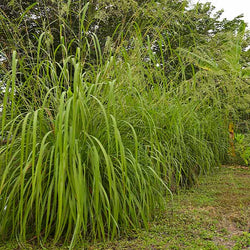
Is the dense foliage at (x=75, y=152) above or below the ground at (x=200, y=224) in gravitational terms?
above

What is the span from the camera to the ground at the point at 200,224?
1.40 m

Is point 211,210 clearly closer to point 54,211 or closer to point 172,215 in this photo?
point 172,215

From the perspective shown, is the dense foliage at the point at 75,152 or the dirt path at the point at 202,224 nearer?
the dense foliage at the point at 75,152

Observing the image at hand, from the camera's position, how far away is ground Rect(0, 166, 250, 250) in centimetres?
140

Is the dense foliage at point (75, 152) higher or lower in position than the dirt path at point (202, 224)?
higher

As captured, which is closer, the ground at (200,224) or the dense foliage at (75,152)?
the dense foliage at (75,152)

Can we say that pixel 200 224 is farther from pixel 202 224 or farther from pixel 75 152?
pixel 75 152

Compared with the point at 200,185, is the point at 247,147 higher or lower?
higher

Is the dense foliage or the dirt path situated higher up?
the dense foliage

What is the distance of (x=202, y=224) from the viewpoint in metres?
1.69

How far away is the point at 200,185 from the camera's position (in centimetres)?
268

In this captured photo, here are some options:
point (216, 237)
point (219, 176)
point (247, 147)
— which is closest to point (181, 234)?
point (216, 237)

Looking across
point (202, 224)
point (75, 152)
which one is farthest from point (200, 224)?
point (75, 152)

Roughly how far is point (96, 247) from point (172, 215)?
0.64 metres
